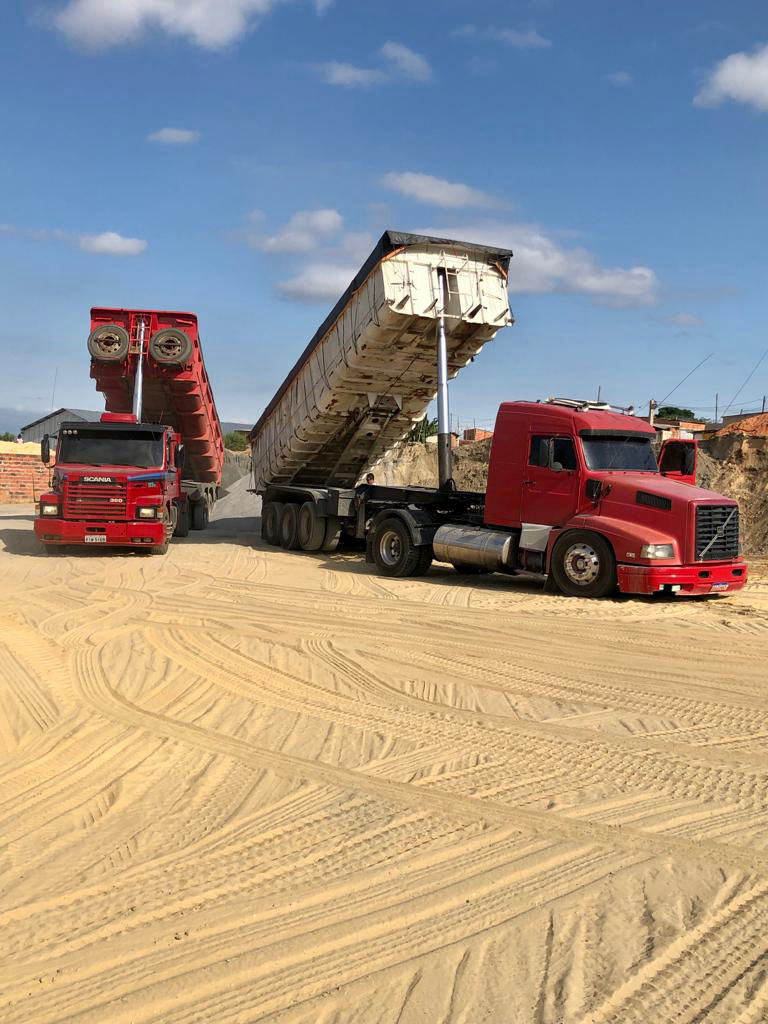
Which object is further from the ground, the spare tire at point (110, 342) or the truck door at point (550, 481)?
the spare tire at point (110, 342)

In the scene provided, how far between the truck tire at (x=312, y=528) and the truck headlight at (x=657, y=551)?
713cm

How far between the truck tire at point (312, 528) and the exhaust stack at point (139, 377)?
3.55 metres

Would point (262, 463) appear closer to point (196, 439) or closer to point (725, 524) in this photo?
point (196, 439)

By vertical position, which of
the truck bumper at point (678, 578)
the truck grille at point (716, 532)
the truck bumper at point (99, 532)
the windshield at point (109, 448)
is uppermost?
the windshield at point (109, 448)

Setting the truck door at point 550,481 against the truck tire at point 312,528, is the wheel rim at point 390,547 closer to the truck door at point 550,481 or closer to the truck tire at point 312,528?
the truck door at point 550,481

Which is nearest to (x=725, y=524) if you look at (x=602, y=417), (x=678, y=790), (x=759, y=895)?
(x=602, y=417)

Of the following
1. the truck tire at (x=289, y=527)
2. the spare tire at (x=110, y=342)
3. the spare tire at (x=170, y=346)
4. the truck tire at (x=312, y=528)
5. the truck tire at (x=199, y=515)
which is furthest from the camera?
the truck tire at (x=199, y=515)

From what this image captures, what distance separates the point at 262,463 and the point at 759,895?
16.5 m

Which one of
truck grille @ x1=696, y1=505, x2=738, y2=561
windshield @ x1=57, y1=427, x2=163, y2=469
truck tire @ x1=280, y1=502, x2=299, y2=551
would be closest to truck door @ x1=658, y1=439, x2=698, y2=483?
truck grille @ x1=696, y1=505, x2=738, y2=561

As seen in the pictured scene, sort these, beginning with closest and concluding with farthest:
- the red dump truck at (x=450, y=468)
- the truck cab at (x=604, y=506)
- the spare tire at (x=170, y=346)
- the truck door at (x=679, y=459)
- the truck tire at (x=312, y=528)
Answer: the truck cab at (x=604, y=506)
the red dump truck at (x=450, y=468)
the truck door at (x=679, y=459)
the spare tire at (x=170, y=346)
the truck tire at (x=312, y=528)

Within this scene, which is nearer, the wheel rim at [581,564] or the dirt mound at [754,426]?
the wheel rim at [581,564]

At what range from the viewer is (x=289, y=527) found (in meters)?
17.4

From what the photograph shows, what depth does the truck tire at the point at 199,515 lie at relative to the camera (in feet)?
66.9

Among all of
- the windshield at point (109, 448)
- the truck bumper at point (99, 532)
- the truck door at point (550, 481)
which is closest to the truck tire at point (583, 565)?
the truck door at point (550, 481)
